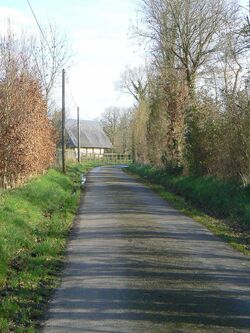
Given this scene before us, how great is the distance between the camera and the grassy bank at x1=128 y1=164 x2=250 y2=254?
1302 centimetres

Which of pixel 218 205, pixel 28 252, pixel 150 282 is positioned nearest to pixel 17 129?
pixel 218 205

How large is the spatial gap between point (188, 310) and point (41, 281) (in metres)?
2.75

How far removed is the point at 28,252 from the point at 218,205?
28.2 feet

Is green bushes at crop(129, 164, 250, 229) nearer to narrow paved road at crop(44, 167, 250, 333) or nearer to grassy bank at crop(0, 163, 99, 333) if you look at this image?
narrow paved road at crop(44, 167, 250, 333)

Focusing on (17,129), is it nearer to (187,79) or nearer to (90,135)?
(187,79)

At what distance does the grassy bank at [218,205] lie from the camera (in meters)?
13.0

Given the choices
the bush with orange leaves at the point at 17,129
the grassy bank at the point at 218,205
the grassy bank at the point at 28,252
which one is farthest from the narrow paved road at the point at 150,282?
the bush with orange leaves at the point at 17,129

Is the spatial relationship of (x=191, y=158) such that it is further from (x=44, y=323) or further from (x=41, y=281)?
(x=44, y=323)

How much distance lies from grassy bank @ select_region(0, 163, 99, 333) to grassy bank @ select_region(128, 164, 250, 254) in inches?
157

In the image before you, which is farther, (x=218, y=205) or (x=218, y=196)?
(x=218, y=196)

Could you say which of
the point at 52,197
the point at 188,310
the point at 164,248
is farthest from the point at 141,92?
the point at 188,310

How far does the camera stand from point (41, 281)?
8.38 m

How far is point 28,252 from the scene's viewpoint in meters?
10.4

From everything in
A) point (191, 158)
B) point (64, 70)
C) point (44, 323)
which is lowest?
point (44, 323)
